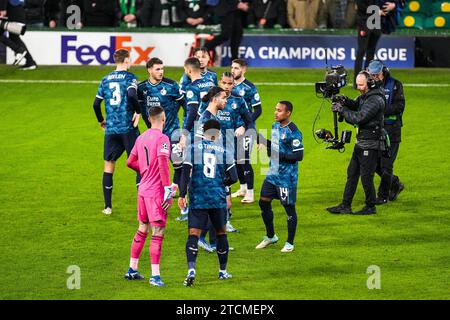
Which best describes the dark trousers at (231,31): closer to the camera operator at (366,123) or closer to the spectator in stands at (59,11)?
the spectator in stands at (59,11)

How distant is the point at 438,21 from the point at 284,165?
16.1 meters

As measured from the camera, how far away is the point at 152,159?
14578 millimetres

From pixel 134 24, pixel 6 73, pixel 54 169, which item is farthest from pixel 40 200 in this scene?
pixel 134 24

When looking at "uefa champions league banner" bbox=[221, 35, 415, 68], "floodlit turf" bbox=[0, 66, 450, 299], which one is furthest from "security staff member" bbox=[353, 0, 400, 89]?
"uefa champions league banner" bbox=[221, 35, 415, 68]

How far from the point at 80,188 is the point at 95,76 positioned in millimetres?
8950

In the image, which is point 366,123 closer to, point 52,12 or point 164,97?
point 164,97

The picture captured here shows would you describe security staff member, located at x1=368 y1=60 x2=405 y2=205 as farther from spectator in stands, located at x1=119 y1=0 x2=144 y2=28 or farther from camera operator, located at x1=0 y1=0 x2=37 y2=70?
spectator in stands, located at x1=119 y1=0 x2=144 y2=28

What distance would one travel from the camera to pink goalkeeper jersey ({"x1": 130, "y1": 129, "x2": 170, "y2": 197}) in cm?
1456

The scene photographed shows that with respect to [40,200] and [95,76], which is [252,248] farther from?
[95,76]

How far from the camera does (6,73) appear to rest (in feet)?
97.8

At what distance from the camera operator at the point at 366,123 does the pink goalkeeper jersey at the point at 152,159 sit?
4556 millimetres

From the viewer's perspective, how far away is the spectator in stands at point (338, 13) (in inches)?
1201

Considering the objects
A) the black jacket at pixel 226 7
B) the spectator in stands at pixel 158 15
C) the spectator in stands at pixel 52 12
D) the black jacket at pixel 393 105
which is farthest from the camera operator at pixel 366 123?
the spectator in stands at pixel 52 12

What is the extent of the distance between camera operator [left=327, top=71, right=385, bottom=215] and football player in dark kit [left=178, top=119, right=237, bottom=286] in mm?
A: 4220
